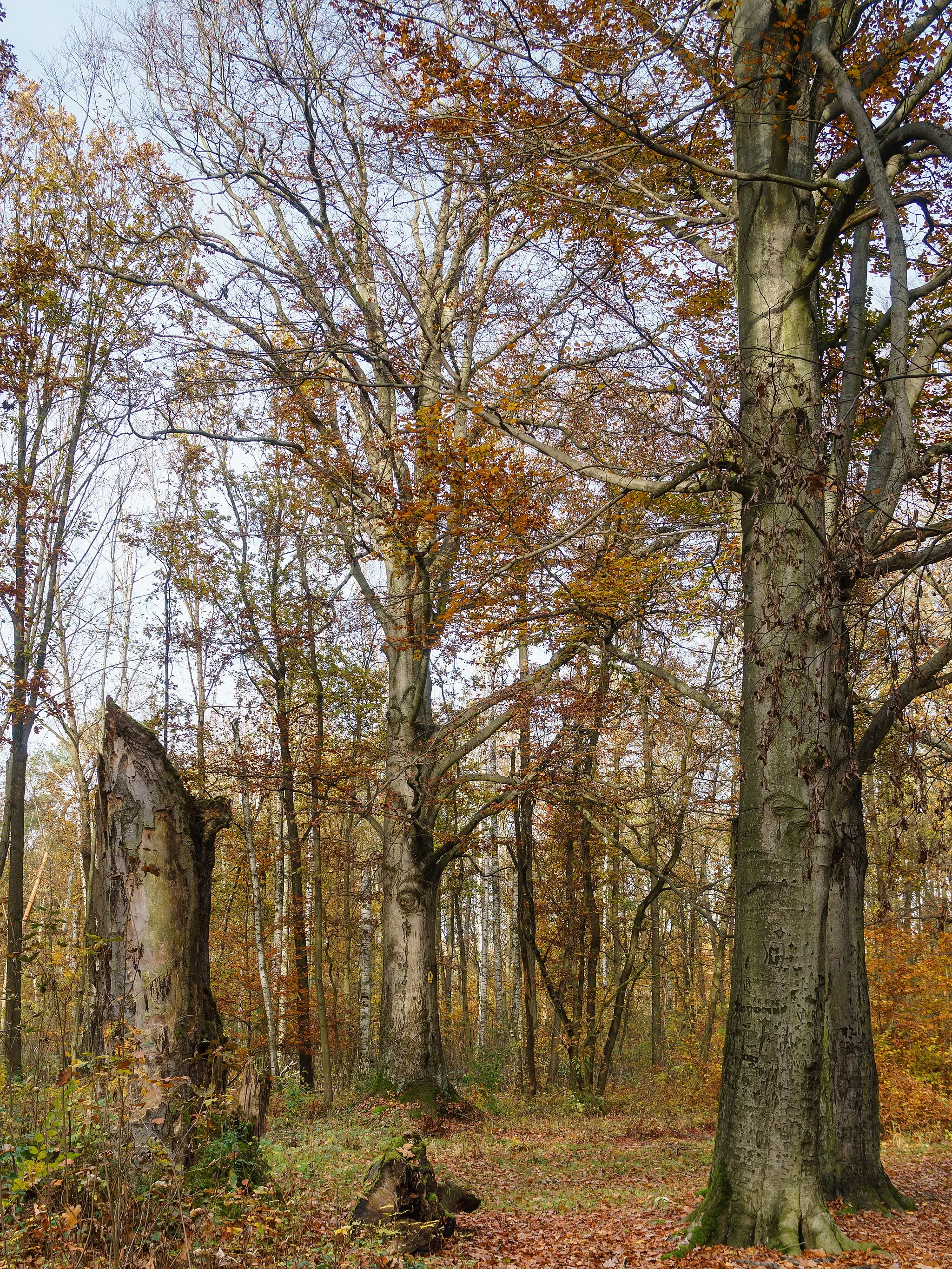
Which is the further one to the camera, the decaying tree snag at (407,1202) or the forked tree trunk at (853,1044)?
the forked tree trunk at (853,1044)

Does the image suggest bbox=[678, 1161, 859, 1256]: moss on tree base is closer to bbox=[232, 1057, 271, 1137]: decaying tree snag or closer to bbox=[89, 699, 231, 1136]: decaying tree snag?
bbox=[232, 1057, 271, 1137]: decaying tree snag

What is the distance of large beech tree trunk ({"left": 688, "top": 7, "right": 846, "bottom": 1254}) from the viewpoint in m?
4.66

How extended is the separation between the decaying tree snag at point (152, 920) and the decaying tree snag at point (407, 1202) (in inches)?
46.8

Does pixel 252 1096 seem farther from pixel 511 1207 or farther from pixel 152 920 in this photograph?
pixel 511 1207

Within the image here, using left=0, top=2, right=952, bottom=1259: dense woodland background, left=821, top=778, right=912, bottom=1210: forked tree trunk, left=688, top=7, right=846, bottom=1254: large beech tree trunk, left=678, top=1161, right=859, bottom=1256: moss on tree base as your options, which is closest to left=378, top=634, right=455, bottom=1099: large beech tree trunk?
left=0, top=2, right=952, bottom=1259: dense woodland background

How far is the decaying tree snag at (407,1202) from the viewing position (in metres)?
5.13

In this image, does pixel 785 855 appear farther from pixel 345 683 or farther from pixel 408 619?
pixel 345 683

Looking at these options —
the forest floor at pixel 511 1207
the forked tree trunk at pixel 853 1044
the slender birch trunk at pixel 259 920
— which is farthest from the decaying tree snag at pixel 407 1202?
the slender birch trunk at pixel 259 920

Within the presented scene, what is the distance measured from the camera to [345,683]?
1834cm

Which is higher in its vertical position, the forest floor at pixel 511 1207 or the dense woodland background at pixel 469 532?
the dense woodland background at pixel 469 532

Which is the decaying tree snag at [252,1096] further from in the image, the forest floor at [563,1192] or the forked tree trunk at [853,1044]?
the forked tree trunk at [853,1044]

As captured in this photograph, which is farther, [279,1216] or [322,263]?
[322,263]

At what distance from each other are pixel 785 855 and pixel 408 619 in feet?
25.5

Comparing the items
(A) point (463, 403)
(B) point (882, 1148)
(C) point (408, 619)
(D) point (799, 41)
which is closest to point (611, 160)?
(D) point (799, 41)
